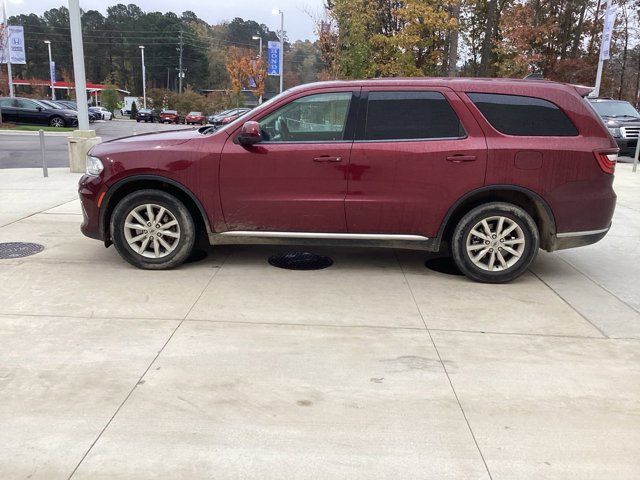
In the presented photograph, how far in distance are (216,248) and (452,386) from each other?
12.5 ft

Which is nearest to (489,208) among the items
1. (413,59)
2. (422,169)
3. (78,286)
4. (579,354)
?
(422,169)

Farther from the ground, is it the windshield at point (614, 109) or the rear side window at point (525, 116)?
the windshield at point (614, 109)

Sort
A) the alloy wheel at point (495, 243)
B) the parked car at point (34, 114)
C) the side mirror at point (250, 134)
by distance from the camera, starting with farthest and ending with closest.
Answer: the parked car at point (34, 114) → the alloy wheel at point (495, 243) → the side mirror at point (250, 134)

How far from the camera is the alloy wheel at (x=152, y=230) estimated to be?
220 inches

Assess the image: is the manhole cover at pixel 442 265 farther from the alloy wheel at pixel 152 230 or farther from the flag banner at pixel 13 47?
the flag banner at pixel 13 47

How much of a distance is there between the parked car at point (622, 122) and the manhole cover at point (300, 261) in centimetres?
1407

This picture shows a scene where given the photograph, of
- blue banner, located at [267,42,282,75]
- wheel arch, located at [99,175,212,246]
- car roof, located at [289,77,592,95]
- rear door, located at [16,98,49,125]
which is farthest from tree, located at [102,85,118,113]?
car roof, located at [289,77,592,95]

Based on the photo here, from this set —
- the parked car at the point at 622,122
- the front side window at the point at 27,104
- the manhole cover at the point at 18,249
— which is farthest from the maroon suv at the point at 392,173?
the front side window at the point at 27,104

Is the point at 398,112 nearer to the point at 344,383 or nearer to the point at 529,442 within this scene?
the point at 344,383

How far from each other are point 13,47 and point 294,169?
36723mm

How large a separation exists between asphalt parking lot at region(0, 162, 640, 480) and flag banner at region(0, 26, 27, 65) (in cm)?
3487

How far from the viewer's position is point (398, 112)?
17.8 feet

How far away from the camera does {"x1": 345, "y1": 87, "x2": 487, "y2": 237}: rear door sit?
209 inches

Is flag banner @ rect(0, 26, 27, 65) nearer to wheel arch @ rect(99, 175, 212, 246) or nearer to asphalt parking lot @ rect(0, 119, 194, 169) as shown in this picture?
asphalt parking lot @ rect(0, 119, 194, 169)
